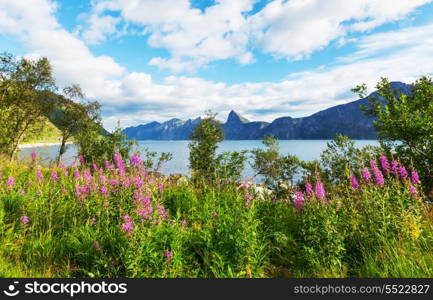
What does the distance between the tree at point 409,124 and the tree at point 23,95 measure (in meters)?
32.5

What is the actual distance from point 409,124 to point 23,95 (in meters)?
36.4

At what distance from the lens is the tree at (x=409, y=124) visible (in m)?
8.94

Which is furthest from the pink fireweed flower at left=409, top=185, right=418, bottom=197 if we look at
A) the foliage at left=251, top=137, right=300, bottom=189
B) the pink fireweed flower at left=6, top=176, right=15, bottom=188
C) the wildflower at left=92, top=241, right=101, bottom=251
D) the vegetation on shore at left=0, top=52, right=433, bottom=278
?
the foliage at left=251, top=137, right=300, bottom=189

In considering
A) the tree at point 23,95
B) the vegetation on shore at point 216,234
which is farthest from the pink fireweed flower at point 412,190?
the tree at point 23,95

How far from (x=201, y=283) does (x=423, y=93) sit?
11.2 m

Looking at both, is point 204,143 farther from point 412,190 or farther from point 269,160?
point 412,190

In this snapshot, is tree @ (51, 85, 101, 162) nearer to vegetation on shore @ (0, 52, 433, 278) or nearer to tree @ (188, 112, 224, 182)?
tree @ (188, 112, 224, 182)

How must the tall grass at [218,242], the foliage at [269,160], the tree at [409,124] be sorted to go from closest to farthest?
the tall grass at [218,242], the tree at [409,124], the foliage at [269,160]

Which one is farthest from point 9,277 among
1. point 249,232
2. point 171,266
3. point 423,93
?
point 423,93

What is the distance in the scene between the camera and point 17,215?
19.5ft

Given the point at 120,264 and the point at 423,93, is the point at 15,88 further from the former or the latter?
the point at 423,93

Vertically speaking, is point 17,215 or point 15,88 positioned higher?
point 15,88

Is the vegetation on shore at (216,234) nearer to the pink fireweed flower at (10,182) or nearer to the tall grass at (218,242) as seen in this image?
the tall grass at (218,242)

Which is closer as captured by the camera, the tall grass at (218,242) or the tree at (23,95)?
the tall grass at (218,242)
